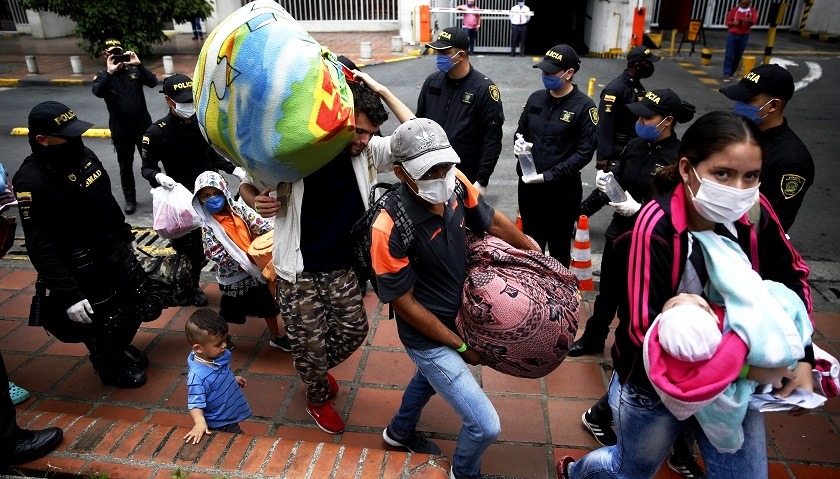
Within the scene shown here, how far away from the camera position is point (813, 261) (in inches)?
223

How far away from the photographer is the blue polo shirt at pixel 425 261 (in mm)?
2539

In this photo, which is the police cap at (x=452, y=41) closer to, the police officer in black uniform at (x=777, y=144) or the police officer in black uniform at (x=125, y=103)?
the police officer in black uniform at (x=777, y=144)

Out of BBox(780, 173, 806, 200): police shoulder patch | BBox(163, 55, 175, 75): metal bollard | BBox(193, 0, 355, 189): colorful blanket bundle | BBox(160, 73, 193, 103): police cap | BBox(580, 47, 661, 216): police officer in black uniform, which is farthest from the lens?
BBox(163, 55, 175, 75): metal bollard

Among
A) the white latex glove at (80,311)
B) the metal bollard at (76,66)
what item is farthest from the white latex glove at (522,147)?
the metal bollard at (76,66)

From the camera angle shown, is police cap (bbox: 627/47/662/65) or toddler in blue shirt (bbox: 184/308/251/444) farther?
police cap (bbox: 627/47/662/65)

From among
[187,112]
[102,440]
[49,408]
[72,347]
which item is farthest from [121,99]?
[102,440]

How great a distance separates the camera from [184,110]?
4.64 m

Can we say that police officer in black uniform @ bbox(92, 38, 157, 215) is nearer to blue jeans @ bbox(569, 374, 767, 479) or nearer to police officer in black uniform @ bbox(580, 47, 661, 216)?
police officer in black uniform @ bbox(580, 47, 661, 216)

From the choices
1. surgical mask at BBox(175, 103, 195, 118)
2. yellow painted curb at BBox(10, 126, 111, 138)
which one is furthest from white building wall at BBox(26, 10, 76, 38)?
surgical mask at BBox(175, 103, 195, 118)

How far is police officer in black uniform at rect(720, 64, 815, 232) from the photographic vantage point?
10.6 feet

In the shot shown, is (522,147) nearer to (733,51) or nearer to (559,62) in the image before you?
(559,62)

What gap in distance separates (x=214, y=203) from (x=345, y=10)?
18.9m

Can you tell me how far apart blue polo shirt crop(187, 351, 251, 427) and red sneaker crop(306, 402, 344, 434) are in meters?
0.46

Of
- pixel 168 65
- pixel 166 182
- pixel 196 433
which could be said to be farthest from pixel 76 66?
pixel 196 433
